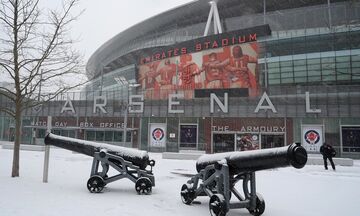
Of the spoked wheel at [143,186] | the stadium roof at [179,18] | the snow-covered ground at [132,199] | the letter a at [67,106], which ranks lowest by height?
the snow-covered ground at [132,199]

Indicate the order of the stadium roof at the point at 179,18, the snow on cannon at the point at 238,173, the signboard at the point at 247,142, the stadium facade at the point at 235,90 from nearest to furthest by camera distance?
1. the snow on cannon at the point at 238,173
2. the stadium facade at the point at 235,90
3. the signboard at the point at 247,142
4. the stadium roof at the point at 179,18

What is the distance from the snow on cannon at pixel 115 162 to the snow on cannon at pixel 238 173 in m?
A: 1.70

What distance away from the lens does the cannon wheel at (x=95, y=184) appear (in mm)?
8914

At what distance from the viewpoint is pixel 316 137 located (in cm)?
3044

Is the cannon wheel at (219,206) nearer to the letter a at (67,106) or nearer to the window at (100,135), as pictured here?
the window at (100,135)

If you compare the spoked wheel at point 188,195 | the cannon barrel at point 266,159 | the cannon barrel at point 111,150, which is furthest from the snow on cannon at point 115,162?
the cannon barrel at point 266,159

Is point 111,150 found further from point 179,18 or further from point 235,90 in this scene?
point 179,18

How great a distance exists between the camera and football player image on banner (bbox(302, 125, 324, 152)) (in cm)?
3027

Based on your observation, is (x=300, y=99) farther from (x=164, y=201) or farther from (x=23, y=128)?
(x=23, y=128)

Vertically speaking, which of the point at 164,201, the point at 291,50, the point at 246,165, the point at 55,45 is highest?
the point at 291,50

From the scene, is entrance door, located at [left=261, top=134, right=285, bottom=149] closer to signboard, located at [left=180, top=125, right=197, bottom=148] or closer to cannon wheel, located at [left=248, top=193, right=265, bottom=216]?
signboard, located at [left=180, top=125, right=197, bottom=148]

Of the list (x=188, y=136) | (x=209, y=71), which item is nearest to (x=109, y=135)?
(x=188, y=136)

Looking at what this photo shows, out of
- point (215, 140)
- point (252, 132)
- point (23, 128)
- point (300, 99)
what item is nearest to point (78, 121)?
point (23, 128)

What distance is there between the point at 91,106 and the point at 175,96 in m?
10.8
